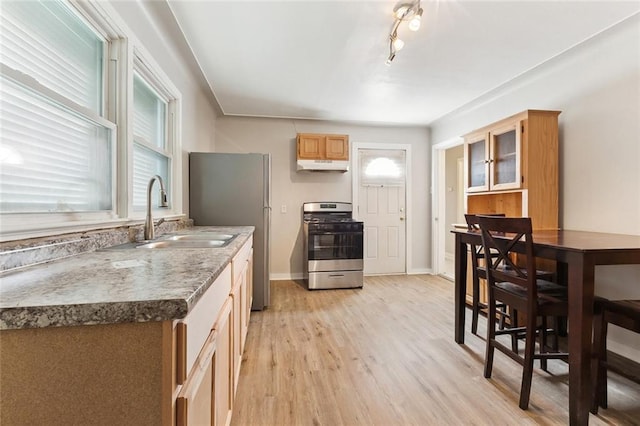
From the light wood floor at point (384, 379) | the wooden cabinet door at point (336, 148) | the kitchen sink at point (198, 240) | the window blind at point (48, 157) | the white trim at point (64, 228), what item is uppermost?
the wooden cabinet door at point (336, 148)

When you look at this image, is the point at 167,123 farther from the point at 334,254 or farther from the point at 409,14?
the point at 334,254

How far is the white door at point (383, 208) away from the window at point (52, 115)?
3497mm

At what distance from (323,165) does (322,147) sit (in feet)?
0.84

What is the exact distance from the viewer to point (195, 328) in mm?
760

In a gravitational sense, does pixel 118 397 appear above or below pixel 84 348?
below

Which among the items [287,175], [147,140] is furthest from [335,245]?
[147,140]

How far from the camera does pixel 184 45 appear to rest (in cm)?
234

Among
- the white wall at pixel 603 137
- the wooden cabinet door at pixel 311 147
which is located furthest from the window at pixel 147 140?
the white wall at pixel 603 137

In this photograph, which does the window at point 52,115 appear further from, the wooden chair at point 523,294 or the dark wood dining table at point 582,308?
the dark wood dining table at point 582,308

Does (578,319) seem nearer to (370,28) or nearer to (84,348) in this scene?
(84,348)

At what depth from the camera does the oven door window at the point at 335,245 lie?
382 cm

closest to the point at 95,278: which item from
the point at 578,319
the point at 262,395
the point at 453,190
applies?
the point at 262,395

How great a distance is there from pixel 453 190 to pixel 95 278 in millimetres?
5871

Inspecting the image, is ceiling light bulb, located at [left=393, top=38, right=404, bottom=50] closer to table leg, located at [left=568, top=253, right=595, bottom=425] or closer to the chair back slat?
the chair back slat
